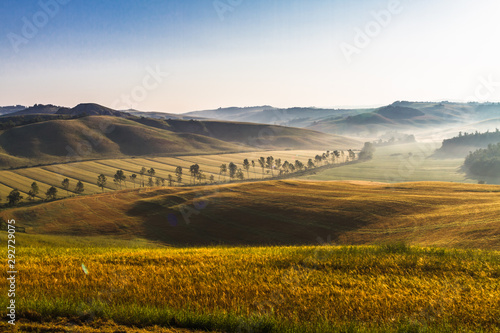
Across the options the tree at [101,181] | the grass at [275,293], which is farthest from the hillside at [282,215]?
the tree at [101,181]

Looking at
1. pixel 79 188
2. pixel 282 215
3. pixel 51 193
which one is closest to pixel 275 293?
pixel 282 215

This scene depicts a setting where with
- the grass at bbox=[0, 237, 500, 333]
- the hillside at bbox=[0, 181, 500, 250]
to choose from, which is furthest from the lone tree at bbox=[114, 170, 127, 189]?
the grass at bbox=[0, 237, 500, 333]

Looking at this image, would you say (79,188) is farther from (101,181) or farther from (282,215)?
(282,215)

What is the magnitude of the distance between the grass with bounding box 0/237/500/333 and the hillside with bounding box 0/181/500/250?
2927cm

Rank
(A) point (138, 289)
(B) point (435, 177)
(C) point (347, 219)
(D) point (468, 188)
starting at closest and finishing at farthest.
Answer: (A) point (138, 289)
(C) point (347, 219)
(D) point (468, 188)
(B) point (435, 177)

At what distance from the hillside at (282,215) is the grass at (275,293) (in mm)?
29266

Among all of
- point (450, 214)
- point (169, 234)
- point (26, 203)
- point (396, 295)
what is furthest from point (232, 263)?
point (26, 203)

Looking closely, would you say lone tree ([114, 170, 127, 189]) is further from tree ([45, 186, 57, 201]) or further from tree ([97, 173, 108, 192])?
tree ([45, 186, 57, 201])

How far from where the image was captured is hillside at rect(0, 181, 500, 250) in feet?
175

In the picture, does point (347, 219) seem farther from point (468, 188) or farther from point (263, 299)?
point (263, 299)

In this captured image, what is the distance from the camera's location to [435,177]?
192 metres

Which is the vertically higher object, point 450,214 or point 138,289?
point 138,289

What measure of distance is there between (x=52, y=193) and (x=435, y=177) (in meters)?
202

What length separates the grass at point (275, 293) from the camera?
23.7 ft
